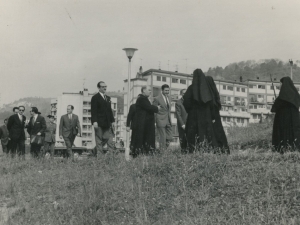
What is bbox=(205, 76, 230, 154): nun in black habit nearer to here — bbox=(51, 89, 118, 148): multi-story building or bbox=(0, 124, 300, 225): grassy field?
bbox=(0, 124, 300, 225): grassy field

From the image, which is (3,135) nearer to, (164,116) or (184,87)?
(164,116)

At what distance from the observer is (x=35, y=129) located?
12570 mm

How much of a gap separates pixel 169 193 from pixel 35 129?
7.95 m

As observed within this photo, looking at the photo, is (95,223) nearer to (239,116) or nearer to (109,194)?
(109,194)

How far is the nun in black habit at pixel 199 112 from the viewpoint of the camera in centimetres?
842

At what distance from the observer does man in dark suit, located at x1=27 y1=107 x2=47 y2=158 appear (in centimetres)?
1250

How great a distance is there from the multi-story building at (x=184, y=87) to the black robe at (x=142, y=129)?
2466 inches

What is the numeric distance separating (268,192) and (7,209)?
146 inches

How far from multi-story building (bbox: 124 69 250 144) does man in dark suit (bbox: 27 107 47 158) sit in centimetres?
6036

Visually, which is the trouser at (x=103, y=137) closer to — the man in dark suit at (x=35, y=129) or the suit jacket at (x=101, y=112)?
the suit jacket at (x=101, y=112)

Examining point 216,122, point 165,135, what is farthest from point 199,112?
point 165,135

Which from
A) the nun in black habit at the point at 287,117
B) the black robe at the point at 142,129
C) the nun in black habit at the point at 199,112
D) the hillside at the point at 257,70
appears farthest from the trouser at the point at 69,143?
the hillside at the point at 257,70

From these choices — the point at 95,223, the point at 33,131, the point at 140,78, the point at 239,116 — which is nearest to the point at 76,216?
the point at 95,223

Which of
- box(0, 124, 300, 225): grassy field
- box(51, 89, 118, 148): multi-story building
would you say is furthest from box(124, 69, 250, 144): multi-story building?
box(0, 124, 300, 225): grassy field
